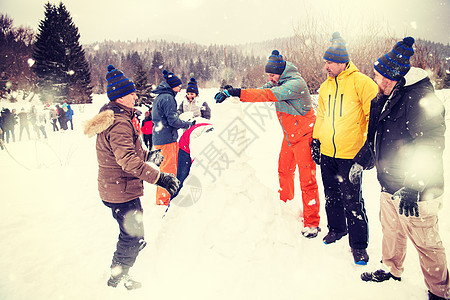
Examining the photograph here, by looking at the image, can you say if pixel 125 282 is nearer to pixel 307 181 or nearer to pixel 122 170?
pixel 122 170

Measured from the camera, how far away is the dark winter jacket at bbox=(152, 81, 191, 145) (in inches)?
153

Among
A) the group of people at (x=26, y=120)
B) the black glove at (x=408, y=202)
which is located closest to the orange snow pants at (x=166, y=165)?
the black glove at (x=408, y=202)

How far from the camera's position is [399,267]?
2283 millimetres

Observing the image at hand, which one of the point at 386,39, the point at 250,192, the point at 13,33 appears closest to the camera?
the point at 250,192

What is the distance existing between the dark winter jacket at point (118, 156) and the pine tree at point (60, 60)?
36132 mm

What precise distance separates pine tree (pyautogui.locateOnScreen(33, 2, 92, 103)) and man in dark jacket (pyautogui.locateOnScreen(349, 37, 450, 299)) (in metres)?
37.7

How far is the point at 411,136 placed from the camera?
1.91 meters

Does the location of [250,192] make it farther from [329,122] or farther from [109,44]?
[109,44]

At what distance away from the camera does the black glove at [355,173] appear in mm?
2467

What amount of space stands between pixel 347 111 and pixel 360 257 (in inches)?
61.3

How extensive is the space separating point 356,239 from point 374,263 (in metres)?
0.34

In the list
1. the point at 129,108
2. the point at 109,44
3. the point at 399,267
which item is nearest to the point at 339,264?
the point at 399,267

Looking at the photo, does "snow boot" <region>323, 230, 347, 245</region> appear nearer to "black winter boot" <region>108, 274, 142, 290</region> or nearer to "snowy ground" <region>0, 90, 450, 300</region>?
"snowy ground" <region>0, 90, 450, 300</region>

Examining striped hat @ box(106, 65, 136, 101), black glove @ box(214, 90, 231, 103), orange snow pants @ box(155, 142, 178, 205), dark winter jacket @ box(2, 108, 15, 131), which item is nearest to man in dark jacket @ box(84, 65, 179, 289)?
striped hat @ box(106, 65, 136, 101)
